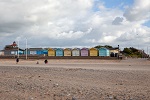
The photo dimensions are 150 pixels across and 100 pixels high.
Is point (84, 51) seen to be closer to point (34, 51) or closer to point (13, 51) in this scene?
point (34, 51)

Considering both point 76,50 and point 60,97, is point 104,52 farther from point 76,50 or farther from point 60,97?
point 60,97

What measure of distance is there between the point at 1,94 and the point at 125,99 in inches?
216

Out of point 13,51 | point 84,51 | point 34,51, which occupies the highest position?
point 13,51

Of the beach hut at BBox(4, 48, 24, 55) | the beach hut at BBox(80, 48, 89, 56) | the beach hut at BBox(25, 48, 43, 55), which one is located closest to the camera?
the beach hut at BBox(80, 48, 89, 56)

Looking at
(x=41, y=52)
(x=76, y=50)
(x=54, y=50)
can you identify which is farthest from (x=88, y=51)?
(x=41, y=52)

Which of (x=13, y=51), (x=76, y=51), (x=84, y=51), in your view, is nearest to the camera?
(x=84, y=51)

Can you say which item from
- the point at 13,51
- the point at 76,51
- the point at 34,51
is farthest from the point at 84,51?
the point at 13,51

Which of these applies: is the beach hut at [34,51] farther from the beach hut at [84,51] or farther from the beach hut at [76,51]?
the beach hut at [84,51]

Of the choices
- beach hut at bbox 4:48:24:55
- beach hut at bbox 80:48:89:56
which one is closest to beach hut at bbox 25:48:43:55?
beach hut at bbox 4:48:24:55

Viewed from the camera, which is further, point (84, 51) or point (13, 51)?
point (13, 51)

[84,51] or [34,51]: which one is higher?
[34,51]

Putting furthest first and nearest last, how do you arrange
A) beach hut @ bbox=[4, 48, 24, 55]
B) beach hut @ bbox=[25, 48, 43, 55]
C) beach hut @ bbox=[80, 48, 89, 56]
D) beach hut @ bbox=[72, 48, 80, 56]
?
beach hut @ bbox=[4, 48, 24, 55], beach hut @ bbox=[25, 48, 43, 55], beach hut @ bbox=[72, 48, 80, 56], beach hut @ bbox=[80, 48, 89, 56]

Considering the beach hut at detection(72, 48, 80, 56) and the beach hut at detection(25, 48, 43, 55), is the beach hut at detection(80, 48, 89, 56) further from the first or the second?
the beach hut at detection(25, 48, 43, 55)

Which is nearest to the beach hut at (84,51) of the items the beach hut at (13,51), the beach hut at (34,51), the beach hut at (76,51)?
the beach hut at (76,51)
